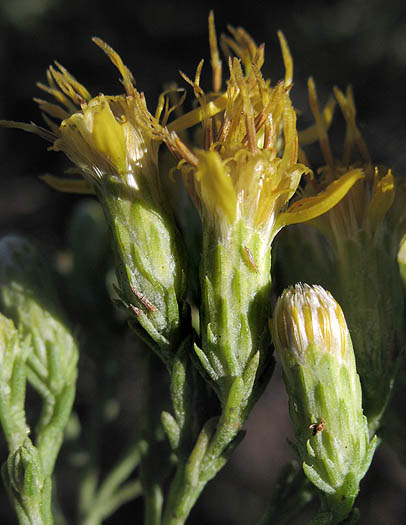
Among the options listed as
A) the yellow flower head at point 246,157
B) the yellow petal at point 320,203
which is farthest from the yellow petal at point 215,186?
the yellow petal at point 320,203

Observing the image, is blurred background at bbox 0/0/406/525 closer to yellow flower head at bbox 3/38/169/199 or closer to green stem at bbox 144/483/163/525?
green stem at bbox 144/483/163/525

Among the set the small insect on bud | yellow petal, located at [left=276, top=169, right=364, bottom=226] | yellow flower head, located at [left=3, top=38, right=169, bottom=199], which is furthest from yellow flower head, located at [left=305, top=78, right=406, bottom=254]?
yellow flower head, located at [left=3, top=38, right=169, bottom=199]

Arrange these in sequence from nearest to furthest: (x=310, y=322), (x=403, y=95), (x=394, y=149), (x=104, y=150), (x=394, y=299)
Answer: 1. (x=310, y=322)
2. (x=104, y=150)
3. (x=394, y=299)
4. (x=394, y=149)
5. (x=403, y=95)

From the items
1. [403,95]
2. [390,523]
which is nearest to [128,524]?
[390,523]

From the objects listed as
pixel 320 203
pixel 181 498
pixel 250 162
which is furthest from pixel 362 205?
pixel 181 498

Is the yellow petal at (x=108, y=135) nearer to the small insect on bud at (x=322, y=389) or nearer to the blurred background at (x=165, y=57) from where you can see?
the small insect on bud at (x=322, y=389)

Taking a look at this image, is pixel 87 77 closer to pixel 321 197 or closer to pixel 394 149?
pixel 394 149
